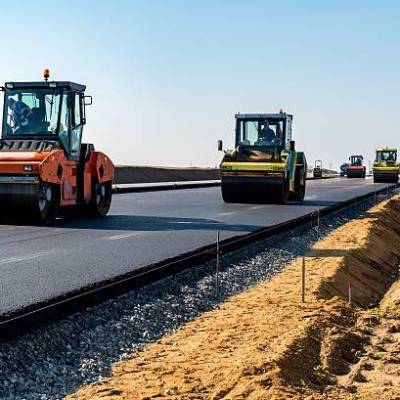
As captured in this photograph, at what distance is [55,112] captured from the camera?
1596 cm

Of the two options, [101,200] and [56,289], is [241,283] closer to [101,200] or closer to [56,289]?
[56,289]

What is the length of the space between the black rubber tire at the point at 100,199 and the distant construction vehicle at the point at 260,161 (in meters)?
6.27

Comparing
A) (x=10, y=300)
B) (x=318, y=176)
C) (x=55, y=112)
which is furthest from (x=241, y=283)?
(x=318, y=176)

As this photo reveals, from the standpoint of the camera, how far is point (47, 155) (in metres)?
14.9

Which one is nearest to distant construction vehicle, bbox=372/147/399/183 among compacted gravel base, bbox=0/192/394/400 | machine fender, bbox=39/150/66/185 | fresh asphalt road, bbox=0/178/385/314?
fresh asphalt road, bbox=0/178/385/314

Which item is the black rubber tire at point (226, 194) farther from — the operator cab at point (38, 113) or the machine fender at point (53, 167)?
the machine fender at point (53, 167)

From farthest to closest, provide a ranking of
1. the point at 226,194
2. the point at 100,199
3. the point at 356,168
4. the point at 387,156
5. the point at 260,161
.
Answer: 1. the point at 356,168
2. the point at 387,156
3. the point at 226,194
4. the point at 260,161
5. the point at 100,199

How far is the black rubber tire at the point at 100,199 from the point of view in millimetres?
17297

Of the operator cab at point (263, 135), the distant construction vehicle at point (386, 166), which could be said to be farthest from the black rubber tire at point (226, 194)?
the distant construction vehicle at point (386, 166)

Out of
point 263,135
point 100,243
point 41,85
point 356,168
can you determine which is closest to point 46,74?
point 41,85

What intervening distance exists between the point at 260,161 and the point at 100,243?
40.4ft

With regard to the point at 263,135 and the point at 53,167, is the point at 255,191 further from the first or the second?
the point at 53,167

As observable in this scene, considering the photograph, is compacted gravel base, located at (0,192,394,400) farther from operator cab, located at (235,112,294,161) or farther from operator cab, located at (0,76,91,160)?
operator cab, located at (235,112,294,161)

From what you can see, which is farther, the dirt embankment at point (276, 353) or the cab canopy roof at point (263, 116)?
the cab canopy roof at point (263, 116)
